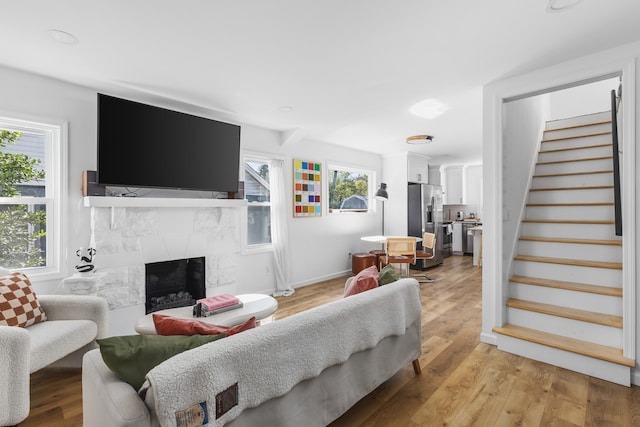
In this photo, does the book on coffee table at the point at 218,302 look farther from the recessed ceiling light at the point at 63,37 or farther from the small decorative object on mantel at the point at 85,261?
the recessed ceiling light at the point at 63,37

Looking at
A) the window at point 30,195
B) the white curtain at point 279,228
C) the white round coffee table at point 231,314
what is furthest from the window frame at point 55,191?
the white curtain at point 279,228

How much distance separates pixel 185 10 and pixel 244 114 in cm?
205

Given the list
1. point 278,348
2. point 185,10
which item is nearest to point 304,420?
point 278,348

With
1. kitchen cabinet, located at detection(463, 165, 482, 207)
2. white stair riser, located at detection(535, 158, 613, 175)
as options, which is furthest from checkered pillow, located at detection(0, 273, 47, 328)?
kitchen cabinet, located at detection(463, 165, 482, 207)

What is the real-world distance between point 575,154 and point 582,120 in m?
0.85

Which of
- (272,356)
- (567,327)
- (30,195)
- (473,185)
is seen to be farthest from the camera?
(473,185)

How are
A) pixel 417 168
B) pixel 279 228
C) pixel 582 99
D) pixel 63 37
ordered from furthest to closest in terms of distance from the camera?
1. pixel 417 168
2. pixel 582 99
3. pixel 279 228
4. pixel 63 37

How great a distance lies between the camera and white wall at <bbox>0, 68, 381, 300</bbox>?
278 cm

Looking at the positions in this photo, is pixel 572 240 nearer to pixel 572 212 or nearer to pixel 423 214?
pixel 572 212

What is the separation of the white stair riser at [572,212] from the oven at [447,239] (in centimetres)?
382

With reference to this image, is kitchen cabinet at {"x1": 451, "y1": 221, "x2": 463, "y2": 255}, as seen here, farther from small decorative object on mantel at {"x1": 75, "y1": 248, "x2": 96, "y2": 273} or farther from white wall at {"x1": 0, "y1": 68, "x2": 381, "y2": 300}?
small decorative object on mantel at {"x1": 75, "y1": 248, "x2": 96, "y2": 273}

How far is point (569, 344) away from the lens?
2.49m

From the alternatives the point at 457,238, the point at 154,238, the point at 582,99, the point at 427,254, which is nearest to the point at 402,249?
the point at 427,254

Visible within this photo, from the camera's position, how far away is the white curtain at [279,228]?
Result: 15.3ft
